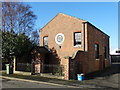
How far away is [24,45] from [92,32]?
8.59m

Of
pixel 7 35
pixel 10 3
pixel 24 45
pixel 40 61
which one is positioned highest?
pixel 10 3

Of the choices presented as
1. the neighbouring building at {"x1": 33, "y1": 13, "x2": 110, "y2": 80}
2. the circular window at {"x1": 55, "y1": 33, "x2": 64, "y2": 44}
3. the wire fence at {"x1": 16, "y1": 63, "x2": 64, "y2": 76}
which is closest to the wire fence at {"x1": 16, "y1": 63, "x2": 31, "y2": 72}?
the wire fence at {"x1": 16, "y1": 63, "x2": 64, "y2": 76}

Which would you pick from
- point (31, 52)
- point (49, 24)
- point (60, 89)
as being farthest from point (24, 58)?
point (60, 89)

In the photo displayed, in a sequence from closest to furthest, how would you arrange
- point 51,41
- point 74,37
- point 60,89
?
point 60,89
point 74,37
point 51,41

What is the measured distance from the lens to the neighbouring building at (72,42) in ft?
61.2

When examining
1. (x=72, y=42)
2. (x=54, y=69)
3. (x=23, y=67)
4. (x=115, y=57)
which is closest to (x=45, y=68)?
(x=54, y=69)

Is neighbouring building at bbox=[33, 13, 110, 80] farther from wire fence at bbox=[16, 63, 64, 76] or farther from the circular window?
wire fence at bbox=[16, 63, 64, 76]

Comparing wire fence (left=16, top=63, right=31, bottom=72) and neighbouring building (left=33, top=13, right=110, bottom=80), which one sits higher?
neighbouring building (left=33, top=13, right=110, bottom=80)

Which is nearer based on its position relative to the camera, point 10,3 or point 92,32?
point 92,32

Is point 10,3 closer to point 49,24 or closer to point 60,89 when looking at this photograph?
point 49,24

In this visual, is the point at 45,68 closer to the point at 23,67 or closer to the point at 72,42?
the point at 23,67

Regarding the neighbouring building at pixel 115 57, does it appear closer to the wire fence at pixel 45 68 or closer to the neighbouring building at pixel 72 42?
the neighbouring building at pixel 72 42

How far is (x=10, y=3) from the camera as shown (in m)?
27.2

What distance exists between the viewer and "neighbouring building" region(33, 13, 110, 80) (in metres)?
18.6
